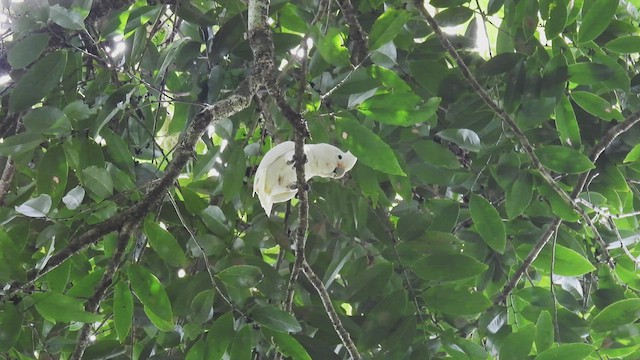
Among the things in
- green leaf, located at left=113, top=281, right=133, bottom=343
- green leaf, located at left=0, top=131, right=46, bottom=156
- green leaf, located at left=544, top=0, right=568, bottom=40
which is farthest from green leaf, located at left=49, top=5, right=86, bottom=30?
green leaf, located at left=544, top=0, right=568, bottom=40

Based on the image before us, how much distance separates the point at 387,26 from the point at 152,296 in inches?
19.2

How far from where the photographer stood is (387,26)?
984 millimetres

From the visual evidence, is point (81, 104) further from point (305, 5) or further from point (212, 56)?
point (305, 5)


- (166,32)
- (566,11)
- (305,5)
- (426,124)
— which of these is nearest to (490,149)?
(426,124)

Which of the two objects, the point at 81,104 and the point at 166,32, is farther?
the point at 166,32

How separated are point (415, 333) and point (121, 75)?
83 cm

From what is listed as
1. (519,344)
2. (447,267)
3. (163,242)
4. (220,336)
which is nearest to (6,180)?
(163,242)

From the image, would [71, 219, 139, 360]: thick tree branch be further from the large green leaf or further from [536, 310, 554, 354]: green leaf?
the large green leaf

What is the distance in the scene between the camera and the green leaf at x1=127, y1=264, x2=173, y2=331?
3.11 ft

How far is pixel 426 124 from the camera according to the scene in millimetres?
1228

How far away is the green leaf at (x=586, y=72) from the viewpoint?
1107 mm

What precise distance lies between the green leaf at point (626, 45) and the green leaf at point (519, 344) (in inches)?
18.8

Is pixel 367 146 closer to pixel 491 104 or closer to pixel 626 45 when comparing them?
pixel 491 104

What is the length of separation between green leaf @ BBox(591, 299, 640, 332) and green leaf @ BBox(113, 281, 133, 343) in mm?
706
